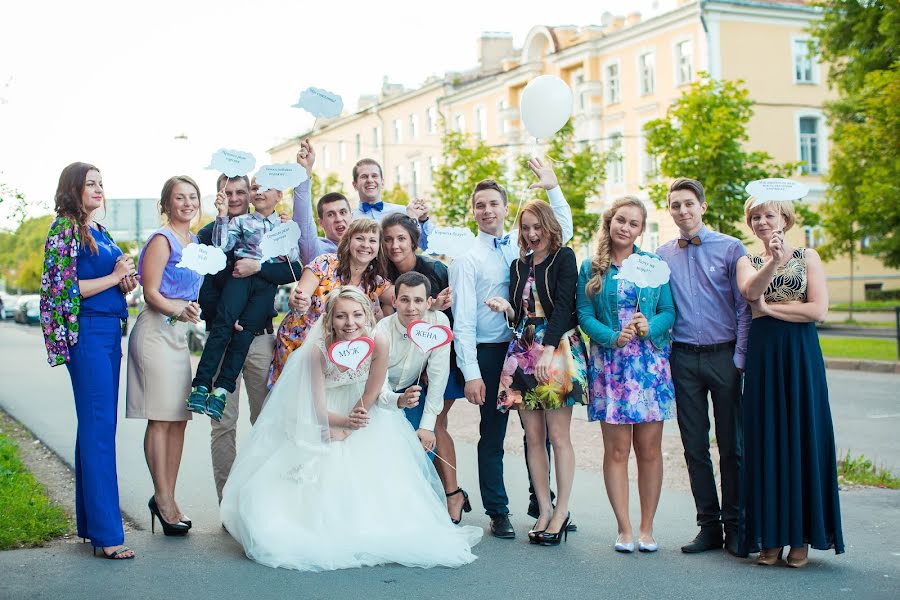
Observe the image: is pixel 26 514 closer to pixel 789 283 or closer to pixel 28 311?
pixel 789 283

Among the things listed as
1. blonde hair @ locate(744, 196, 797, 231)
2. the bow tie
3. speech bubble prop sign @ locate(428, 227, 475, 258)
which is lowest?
the bow tie

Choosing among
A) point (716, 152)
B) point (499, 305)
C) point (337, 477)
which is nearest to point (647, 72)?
point (716, 152)

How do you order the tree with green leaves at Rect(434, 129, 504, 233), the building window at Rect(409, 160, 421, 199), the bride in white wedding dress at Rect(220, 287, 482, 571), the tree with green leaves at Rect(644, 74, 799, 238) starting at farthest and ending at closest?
the building window at Rect(409, 160, 421, 199) → the tree with green leaves at Rect(434, 129, 504, 233) → the tree with green leaves at Rect(644, 74, 799, 238) → the bride in white wedding dress at Rect(220, 287, 482, 571)

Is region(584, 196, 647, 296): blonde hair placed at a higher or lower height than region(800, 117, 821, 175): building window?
lower

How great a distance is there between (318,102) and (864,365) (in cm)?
1428

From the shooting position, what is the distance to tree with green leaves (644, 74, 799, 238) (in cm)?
2353

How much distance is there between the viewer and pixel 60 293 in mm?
5988

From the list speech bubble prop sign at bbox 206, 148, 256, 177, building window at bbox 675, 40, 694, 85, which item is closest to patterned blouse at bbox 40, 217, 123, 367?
speech bubble prop sign at bbox 206, 148, 256, 177

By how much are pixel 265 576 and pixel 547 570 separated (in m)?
1.48

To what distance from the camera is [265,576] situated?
5516 millimetres

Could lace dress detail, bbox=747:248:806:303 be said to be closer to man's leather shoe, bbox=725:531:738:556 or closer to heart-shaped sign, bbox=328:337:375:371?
man's leather shoe, bbox=725:531:738:556

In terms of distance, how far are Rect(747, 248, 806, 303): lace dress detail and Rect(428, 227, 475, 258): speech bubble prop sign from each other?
189 centimetres

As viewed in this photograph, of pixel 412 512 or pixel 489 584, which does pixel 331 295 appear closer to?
pixel 412 512

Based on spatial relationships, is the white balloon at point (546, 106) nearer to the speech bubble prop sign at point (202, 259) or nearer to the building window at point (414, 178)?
the speech bubble prop sign at point (202, 259)
